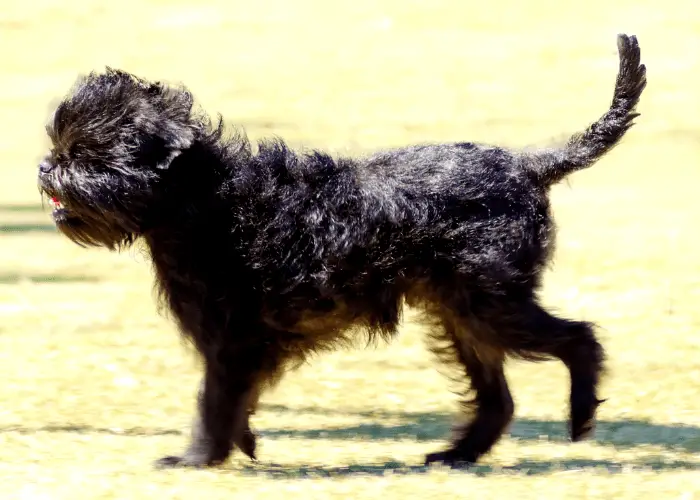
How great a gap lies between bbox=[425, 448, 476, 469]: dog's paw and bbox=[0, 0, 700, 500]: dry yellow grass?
0.14m

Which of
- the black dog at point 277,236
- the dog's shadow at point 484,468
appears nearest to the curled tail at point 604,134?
the black dog at point 277,236

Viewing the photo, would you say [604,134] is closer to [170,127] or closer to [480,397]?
[480,397]

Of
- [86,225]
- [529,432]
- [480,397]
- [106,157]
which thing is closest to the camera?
[106,157]

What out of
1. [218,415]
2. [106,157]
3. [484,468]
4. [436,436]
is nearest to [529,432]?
[436,436]

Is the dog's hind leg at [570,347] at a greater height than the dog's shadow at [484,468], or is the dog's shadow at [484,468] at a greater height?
the dog's hind leg at [570,347]

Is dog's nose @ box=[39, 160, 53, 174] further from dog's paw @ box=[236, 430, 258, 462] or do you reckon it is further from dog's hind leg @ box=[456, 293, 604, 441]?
dog's hind leg @ box=[456, 293, 604, 441]

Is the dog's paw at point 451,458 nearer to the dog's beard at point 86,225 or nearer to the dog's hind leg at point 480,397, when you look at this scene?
the dog's hind leg at point 480,397

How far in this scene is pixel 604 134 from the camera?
663 centimetres

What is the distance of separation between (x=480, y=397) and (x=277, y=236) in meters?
1.43

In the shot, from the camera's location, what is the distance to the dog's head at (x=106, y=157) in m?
6.00

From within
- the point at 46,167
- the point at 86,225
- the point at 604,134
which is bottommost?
the point at 86,225

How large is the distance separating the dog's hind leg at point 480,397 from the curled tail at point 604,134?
925 millimetres

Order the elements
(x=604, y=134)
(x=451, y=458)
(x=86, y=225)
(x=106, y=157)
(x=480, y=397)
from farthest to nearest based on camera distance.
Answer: (x=480, y=397) < (x=604, y=134) < (x=451, y=458) < (x=86, y=225) < (x=106, y=157)

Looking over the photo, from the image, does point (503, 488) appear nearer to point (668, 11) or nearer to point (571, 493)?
point (571, 493)
